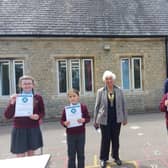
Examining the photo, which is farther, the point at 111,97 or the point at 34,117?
the point at 111,97

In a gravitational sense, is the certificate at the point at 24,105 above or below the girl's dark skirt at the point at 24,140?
above

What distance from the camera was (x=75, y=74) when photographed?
1764cm

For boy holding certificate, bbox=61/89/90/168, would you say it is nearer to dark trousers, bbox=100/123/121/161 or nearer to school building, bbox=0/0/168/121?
dark trousers, bbox=100/123/121/161

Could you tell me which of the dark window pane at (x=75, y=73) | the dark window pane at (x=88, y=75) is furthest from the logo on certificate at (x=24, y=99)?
the dark window pane at (x=88, y=75)

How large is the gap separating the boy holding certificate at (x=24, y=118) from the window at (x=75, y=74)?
10827 mm

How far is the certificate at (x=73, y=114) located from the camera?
21.8ft

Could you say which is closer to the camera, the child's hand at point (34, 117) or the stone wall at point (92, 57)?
the child's hand at point (34, 117)

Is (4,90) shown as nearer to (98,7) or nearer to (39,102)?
(98,7)

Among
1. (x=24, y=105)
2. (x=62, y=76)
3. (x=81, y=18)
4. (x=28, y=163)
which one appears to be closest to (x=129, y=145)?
Result: (x=24, y=105)

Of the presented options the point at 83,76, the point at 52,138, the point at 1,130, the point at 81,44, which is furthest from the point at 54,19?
the point at 52,138

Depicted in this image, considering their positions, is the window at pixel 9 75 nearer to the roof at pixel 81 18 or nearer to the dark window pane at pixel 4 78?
the dark window pane at pixel 4 78

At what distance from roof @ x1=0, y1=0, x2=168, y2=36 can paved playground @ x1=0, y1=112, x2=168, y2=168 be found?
4666mm

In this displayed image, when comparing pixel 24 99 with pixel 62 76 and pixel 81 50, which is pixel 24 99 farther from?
pixel 81 50

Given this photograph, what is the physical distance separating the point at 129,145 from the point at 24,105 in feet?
14.2
